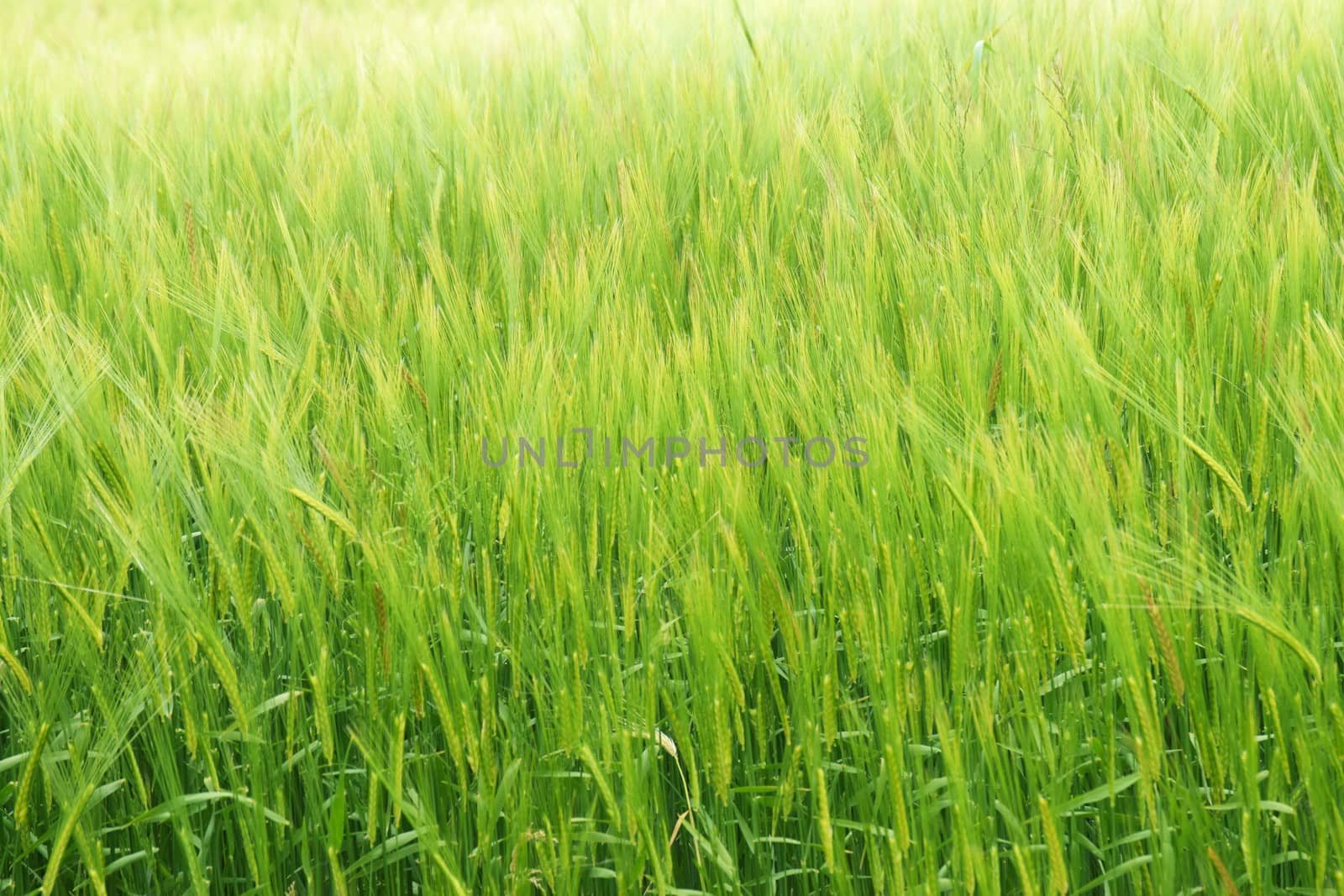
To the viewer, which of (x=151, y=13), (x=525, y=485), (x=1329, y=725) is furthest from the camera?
(x=151, y=13)

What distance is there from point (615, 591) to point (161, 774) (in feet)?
1.05

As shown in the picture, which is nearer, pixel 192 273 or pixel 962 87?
pixel 192 273

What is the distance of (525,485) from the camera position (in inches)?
29.5

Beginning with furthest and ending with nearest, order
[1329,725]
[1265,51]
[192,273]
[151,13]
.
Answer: [151,13] → [1265,51] → [192,273] → [1329,725]

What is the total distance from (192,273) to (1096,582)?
902mm

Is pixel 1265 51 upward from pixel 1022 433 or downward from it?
upward

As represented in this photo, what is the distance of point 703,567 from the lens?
2.25 feet

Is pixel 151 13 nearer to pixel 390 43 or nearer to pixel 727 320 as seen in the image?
pixel 390 43

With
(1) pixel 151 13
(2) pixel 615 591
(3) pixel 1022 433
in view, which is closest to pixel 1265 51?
(3) pixel 1022 433

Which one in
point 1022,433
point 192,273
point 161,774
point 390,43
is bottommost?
point 161,774

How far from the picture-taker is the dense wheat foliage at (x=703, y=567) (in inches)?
26.8

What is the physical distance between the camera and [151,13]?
4.85 metres

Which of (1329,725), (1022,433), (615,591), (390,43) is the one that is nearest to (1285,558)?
(1329,725)

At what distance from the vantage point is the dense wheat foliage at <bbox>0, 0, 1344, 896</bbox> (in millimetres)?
680
